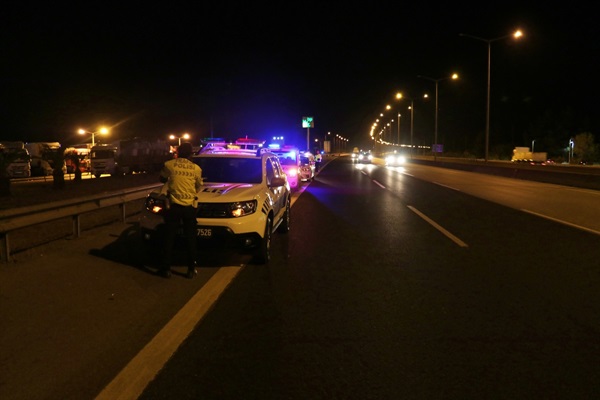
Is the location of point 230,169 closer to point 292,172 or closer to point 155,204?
point 155,204

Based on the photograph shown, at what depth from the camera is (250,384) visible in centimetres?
416

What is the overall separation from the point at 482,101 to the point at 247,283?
116196 millimetres

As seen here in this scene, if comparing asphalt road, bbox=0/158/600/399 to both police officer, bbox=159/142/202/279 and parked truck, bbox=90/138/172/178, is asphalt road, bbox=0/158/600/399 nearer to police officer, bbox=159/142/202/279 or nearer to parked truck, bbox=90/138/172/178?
police officer, bbox=159/142/202/279

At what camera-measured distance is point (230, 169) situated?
972 centimetres

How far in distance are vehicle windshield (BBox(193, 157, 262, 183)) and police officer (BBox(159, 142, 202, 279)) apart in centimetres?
189

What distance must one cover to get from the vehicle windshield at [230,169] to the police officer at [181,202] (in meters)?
1.89

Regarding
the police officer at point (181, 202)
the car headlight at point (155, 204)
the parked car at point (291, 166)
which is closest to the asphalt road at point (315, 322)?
the police officer at point (181, 202)

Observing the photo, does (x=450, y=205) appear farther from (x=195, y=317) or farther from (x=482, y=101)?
(x=482, y=101)

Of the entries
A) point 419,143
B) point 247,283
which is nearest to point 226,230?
point 247,283

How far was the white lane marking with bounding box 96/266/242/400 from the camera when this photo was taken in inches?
159

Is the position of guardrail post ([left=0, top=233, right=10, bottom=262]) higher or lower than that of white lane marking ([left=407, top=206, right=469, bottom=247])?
higher

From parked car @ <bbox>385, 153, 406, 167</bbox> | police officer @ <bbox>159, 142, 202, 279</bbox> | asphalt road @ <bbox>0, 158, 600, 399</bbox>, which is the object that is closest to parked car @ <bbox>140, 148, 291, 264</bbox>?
police officer @ <bbox>159, 142, 202, 279</bbox>

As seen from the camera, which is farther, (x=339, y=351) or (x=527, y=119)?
(x=527, y=119)

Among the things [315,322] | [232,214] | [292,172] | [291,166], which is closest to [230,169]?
[232,214]
